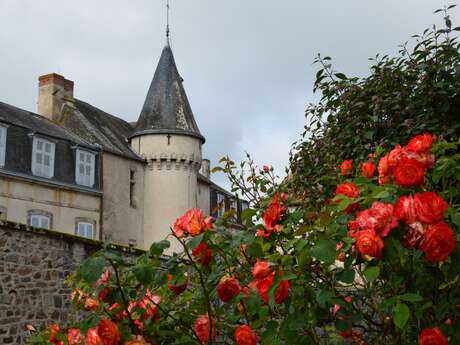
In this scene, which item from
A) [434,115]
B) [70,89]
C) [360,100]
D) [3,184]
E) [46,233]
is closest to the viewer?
[434,115]

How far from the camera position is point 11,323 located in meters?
9.07

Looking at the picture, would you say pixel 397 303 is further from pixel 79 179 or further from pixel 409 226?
pixel 79 179

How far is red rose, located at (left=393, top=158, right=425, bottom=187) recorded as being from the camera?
7.70ft

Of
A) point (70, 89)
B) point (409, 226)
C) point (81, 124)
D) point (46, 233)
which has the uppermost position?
point (70, 89)

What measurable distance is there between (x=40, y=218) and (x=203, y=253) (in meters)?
19.1

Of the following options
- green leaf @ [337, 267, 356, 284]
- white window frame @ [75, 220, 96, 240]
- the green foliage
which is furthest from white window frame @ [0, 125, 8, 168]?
green leaf @ [337, 267, 356, 284]

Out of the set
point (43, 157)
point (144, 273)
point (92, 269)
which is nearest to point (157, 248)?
point (144, 273)

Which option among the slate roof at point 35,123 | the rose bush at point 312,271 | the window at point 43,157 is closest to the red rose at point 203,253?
the rose bush at point 312,271

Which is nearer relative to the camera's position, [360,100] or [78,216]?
[360,100]

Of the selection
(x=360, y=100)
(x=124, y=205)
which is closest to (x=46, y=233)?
(x=360, y=100)

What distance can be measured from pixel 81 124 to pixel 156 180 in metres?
3.72

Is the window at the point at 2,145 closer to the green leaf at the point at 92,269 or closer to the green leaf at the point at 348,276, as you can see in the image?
the green leaf at the point at 92,269

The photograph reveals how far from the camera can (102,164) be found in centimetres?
2323

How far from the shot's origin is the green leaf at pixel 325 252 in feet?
7.52
